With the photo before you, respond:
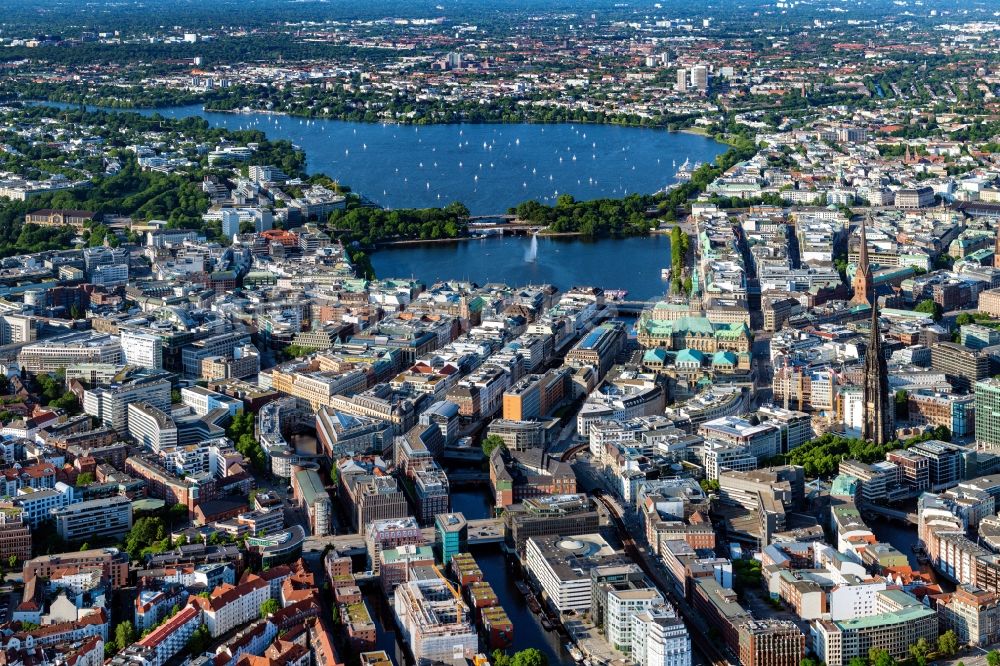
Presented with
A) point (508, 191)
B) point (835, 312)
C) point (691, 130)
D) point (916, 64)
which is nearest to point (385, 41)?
point (916, 64)

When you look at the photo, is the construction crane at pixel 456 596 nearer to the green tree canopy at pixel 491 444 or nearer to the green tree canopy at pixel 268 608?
the green tree canopy at pixel 268 608

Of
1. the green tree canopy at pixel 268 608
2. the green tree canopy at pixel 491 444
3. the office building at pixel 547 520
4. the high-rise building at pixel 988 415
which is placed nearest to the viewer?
the green tree canopy at pixel 268 608

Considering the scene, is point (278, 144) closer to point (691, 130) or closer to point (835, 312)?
point (691, 130)

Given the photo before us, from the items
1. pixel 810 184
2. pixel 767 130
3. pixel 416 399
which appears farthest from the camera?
pixel 767 130

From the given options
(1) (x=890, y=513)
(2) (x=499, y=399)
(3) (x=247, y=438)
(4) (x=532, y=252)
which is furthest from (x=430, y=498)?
(4) (x=532, y=252)

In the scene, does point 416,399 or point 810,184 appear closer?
point 416,399

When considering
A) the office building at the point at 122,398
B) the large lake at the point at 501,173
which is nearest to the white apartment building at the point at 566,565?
the office building at the point at 122,398

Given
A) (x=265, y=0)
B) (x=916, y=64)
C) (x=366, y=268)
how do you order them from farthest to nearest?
(x=265, y=0) < (x=916, y=64) < (x=366, y=268)
